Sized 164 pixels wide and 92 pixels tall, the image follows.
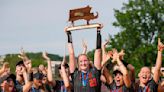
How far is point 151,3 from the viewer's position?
5119cm

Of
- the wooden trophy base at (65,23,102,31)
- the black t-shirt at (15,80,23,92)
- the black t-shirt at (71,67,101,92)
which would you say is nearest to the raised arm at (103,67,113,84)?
the black t-shirt at (71,67,101,92)

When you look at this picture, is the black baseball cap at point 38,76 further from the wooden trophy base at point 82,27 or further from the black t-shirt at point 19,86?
the wooden trophy base at point 82,27

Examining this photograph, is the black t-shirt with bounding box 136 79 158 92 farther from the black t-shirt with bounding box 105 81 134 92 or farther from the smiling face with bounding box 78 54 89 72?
the smiling face with bounding box 78 54 89 72

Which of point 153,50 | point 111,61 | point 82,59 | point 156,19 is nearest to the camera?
point 82,59

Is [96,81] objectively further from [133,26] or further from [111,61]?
[133,26]

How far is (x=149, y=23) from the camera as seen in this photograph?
4938 centimetres

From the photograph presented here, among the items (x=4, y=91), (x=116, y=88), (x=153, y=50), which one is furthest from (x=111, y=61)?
(x=153, y=50)

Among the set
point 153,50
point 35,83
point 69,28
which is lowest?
point 153,50

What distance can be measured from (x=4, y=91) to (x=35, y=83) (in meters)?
1.67

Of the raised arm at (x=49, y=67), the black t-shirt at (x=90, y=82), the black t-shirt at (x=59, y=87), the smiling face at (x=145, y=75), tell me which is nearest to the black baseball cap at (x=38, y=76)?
the raised arm at (x=49, y=67)

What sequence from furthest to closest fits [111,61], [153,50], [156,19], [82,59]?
[156,19] < [153,50] < [111,61] < [82,59]

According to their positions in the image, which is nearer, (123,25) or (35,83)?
(35,83)

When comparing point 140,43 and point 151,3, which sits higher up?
point 151,3

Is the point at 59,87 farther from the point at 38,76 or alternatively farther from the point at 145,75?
the point at 145,75
